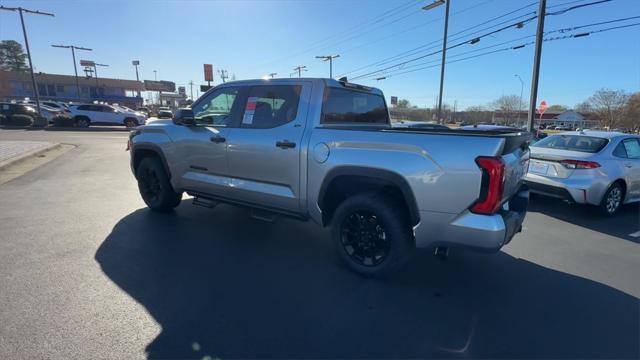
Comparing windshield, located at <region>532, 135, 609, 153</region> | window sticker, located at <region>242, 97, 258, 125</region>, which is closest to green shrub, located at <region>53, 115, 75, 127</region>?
window sticker, located at <region>242, 97, 258, 125</region>

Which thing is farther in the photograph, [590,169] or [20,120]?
[20,120]

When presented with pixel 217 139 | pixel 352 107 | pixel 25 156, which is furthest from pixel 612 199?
pixel 25 156

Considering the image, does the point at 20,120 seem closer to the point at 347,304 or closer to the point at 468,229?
the point at 347,304

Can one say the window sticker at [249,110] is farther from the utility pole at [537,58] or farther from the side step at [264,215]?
the utility pole at [537,58]

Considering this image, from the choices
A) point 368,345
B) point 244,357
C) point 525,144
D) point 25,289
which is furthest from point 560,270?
point 25,289

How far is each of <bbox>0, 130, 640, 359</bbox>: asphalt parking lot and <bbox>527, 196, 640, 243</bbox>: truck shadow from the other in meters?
0.14

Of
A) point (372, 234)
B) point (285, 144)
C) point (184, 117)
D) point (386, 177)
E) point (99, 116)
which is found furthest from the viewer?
point (99, 116)

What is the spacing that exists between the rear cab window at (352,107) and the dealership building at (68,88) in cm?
7469

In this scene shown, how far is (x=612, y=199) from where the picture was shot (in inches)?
225

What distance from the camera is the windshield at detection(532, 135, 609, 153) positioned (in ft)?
18.9

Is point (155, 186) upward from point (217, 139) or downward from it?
downward

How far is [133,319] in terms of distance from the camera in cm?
268

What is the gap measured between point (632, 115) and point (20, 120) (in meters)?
69.3

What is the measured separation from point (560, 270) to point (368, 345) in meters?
2.61
